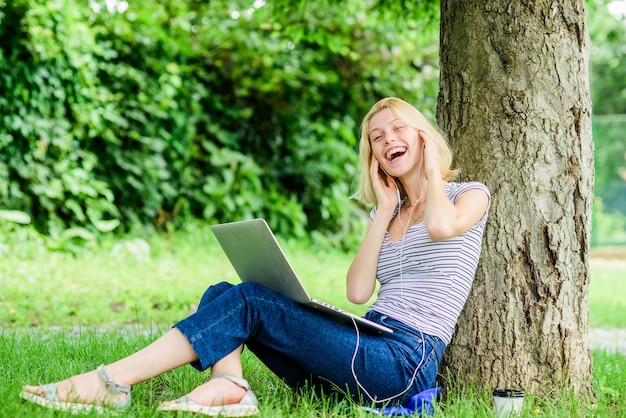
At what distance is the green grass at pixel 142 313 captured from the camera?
3.01 m

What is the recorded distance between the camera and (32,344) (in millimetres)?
3973

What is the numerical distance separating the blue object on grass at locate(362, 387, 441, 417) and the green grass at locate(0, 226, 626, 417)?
0.05m

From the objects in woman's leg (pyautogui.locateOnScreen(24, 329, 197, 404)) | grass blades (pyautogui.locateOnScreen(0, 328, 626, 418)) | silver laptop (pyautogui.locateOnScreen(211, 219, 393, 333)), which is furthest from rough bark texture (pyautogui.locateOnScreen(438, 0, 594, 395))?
woman's leg (pyautogui.locateOnScreen(24, 329, 197, 404))

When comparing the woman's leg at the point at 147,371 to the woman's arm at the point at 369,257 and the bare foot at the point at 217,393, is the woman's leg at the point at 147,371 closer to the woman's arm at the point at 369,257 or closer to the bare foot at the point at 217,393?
the bare foot at the point at 217,393

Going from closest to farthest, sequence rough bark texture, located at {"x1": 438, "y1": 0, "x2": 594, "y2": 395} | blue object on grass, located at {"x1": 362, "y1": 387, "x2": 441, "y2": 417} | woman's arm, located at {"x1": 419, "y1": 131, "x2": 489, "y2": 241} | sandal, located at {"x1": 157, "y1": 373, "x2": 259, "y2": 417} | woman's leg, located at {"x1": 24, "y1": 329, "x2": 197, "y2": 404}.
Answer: sandal, located at {"x1": 157, "y1": 373, "x2": 259, "y2": 417} < woman's leg, located at {"x1": 24, "y1": 329, "x2": 197, "y2": 404} < blue object on grass, located at {"x1": 362, "y1": 387, "x2": 441, "y2": 417} < woman's arm, located at {"x1": 419, "y1": 131, "x2": 489, "y2": 241} < rough bark texture, located at {"x1": 438, "y1": 0, "x2": 594, "y2": 395}

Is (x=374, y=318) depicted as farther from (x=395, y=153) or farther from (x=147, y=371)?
(x=147, y=371)

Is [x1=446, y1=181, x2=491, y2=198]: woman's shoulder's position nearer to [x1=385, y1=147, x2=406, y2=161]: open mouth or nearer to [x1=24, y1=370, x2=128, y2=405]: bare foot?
[x1=385, y1=147, x2=406, y2=161]: open mouth

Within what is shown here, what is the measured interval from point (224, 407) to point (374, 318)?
0.76 meters

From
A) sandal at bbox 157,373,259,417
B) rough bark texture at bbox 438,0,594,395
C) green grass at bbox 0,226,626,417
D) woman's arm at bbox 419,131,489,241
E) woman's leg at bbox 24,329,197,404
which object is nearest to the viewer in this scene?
sandal at bbox 157,373,259,417

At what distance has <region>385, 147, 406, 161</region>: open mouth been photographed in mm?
3232

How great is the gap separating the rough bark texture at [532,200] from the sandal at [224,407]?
1.03 metres

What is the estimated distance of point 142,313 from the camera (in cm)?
557

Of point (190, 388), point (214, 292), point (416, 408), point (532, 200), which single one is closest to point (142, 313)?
point (190, 388)

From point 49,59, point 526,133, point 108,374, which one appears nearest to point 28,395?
point 108,374
